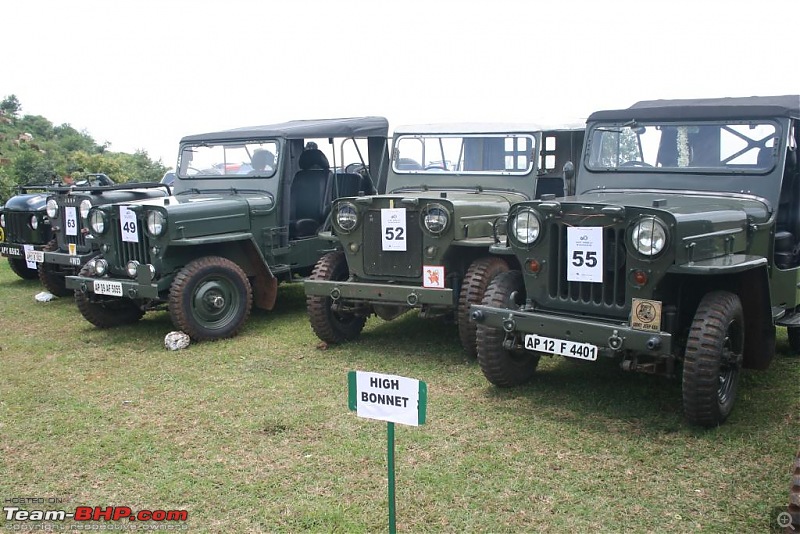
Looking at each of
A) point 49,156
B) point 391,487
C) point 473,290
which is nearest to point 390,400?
point 391,487

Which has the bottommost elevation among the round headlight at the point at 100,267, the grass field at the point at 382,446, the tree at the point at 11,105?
the grass field at the point at 382,446

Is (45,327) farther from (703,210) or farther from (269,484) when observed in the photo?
(703,210)

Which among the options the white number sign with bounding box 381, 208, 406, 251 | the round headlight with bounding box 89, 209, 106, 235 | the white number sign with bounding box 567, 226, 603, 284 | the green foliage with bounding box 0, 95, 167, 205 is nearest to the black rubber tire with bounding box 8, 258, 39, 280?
the round headlight with bounding box 89, 209, 106, 235

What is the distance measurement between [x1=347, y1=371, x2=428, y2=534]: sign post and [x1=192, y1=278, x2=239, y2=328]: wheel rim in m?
4.36

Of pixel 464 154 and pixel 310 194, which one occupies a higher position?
pixel 464 154

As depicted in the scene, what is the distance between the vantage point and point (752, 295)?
511 centimetres

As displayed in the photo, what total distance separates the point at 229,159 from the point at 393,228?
3061 mm

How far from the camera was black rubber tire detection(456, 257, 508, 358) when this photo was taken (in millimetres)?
6223

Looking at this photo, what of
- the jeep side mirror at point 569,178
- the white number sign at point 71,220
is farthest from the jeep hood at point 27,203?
the jeep side mirror at point 569,178

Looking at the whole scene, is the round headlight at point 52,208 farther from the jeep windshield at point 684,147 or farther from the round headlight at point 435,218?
the jeep windshield at point 684,147

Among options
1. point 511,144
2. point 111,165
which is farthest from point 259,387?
point 111,165

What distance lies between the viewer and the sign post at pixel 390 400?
327 centimetres

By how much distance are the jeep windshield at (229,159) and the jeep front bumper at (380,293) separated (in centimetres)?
220

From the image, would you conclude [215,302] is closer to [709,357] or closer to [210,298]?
[210,298]
